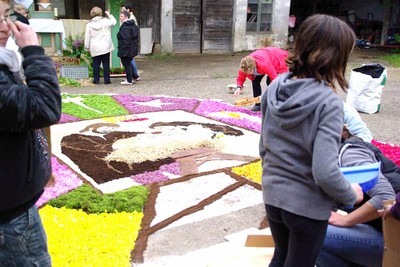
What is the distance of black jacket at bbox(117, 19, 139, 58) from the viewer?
387 inches

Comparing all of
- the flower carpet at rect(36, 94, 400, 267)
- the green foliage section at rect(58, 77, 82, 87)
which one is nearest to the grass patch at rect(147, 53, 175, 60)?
the green foliage section at rect(58, 77, 82, 87)

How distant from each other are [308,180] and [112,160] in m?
3.36

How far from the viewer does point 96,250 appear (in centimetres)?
304

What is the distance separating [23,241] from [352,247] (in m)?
1.77

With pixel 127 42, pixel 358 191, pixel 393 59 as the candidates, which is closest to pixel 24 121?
pixel 358 191

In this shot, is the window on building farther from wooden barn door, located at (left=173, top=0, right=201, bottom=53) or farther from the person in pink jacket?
the person in pink jacket

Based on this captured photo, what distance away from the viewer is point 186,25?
16.3 meters

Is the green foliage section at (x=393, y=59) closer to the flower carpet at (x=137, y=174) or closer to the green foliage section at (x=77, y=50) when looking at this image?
the flower carpet at (x=137, y=174)

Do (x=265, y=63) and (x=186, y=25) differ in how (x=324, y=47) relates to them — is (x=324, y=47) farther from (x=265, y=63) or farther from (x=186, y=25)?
(x=186, y=25)

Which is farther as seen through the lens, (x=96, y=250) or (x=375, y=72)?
(x=375, y=72)

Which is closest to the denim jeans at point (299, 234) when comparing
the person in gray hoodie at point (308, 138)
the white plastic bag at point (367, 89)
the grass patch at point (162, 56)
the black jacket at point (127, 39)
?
the person in gray hoodie at point (308, 138)

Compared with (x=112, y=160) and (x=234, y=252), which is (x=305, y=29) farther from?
(x=112, y=160)

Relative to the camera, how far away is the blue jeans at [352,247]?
2525mm

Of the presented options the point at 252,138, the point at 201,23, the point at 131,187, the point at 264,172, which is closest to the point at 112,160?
the point at 131,187
